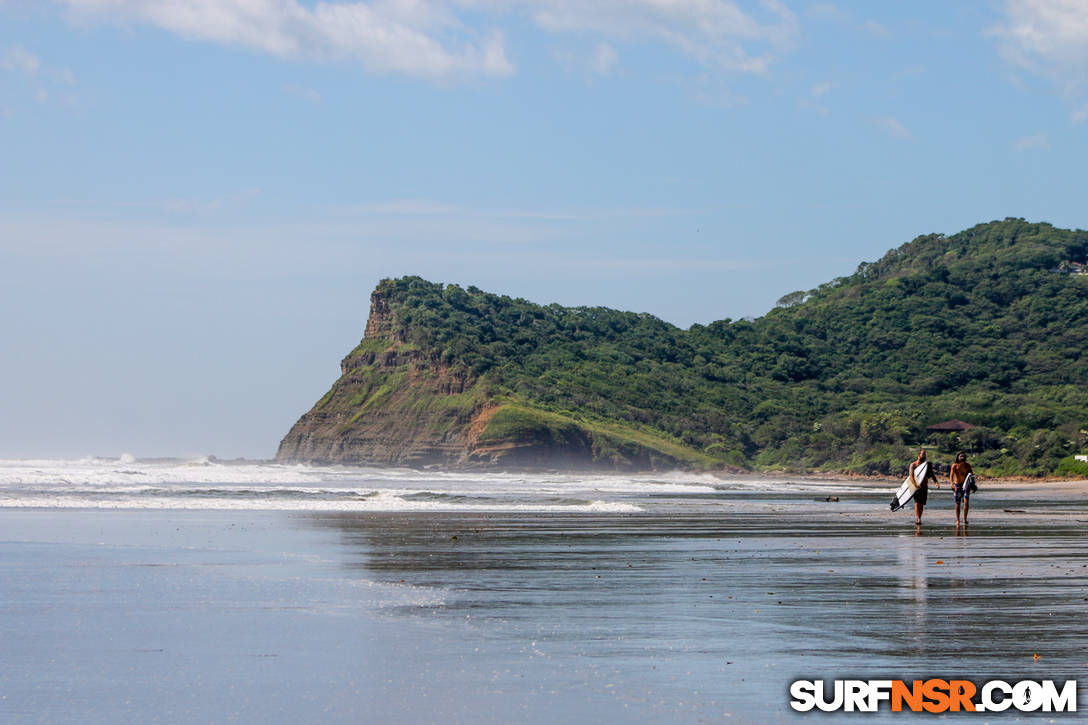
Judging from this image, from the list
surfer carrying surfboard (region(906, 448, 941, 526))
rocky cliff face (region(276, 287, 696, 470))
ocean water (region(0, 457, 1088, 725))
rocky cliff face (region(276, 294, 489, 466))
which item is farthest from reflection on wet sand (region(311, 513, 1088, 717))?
rocky cliff face (region(276, 294, 489, 466))

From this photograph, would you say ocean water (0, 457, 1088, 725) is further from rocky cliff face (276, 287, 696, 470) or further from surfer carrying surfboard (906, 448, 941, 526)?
rocky cliff face (276, 287, 696, 470)

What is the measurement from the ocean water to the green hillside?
86.5 metres

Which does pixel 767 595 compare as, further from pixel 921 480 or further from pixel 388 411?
pixel 388 411

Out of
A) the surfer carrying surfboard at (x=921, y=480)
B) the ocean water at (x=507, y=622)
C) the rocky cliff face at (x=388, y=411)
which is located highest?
the rocky cliff face at (x=388, y=411)

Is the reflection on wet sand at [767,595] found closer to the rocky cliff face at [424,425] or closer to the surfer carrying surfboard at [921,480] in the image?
the surfer carrying surfboard at [921,480]

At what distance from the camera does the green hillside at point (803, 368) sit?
119875mm

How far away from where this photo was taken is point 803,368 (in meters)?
161

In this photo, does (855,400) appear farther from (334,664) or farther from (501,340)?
(334,664)

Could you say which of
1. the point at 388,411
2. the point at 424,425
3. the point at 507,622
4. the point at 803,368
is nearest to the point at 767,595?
the point at 507,622

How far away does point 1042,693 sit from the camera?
7367mm

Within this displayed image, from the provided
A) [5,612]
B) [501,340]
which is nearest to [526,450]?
[501,340]

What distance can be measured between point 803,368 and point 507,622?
507ft

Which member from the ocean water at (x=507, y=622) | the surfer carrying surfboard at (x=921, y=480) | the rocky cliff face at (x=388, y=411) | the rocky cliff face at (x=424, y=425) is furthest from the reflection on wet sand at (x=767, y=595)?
→ the rocky cliff face at (x=388, y=411)

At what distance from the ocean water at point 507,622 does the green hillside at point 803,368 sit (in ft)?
284
